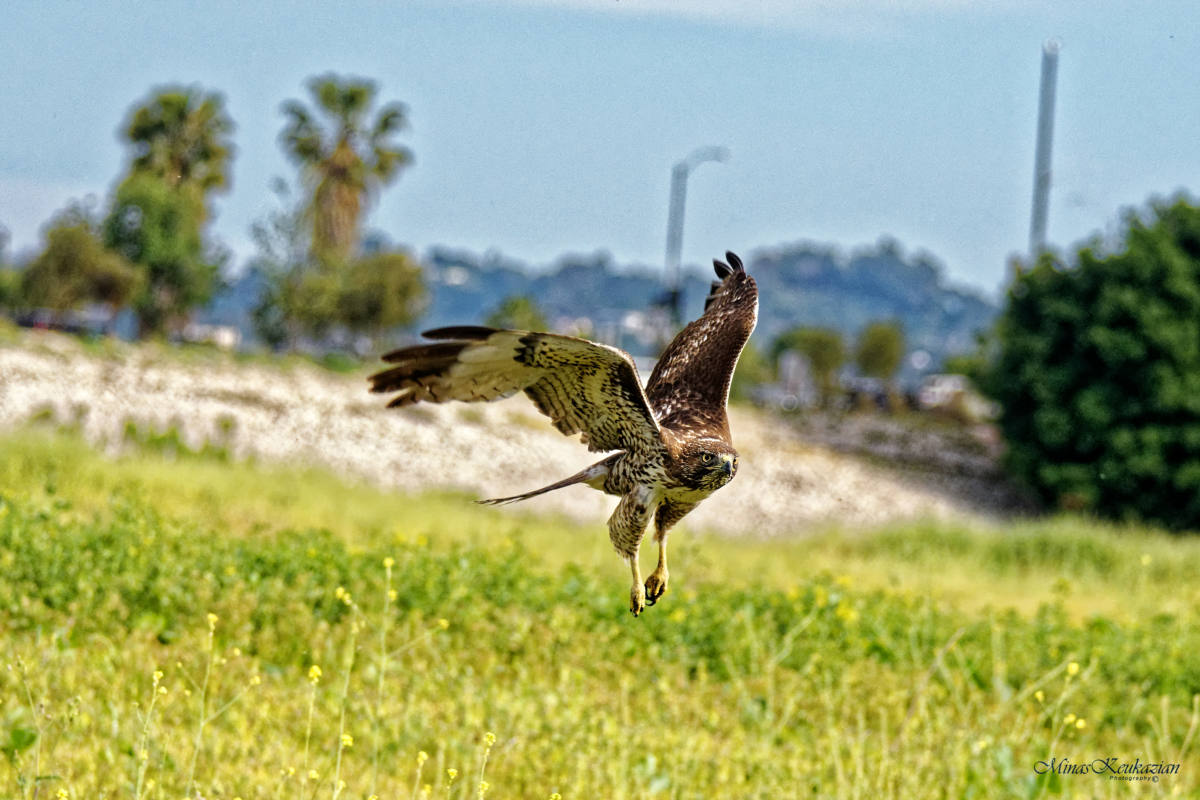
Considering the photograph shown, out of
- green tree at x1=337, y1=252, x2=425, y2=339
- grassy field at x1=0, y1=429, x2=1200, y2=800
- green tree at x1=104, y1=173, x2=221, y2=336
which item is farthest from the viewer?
green tree at x1=104, y1=173, x2=221, y2=336

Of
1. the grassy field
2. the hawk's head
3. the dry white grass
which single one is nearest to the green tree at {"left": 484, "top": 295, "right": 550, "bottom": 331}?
the dry white grass

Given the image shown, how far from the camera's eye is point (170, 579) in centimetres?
757

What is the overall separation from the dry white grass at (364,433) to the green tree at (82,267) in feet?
49.4

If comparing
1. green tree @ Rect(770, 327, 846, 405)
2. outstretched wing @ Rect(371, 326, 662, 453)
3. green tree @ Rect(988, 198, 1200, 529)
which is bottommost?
outstretched wing @ Rect(371, 326, 662, 453)

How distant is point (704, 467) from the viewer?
265cm

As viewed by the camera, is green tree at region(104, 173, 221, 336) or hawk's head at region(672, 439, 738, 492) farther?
green tree at region(104, 173, 221, 336)

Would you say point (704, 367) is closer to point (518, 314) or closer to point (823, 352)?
point (823, 352)

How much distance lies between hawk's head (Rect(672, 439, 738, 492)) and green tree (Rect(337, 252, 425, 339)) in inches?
1372

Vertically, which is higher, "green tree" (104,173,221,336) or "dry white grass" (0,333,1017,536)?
"green tree" (104,173,221,336)

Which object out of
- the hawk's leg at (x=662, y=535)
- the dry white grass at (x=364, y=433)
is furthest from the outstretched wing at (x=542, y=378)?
the dry white grass at (x=364, y=433)

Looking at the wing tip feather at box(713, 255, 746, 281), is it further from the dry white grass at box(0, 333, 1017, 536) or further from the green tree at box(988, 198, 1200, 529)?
the green tree at box(988, 198, 1200, 529)

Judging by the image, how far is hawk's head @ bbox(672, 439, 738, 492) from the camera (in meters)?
2.64

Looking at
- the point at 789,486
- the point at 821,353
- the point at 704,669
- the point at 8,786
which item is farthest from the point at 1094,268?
the point at 821,353

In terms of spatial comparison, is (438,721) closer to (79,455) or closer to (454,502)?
(79,455)
